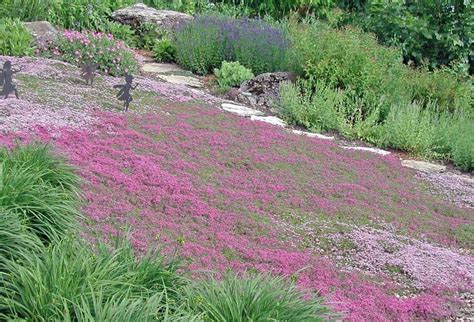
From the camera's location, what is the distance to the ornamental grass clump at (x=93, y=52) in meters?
10.5

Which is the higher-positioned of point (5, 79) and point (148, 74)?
point (5, 79)

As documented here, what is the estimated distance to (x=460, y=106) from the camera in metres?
12.1

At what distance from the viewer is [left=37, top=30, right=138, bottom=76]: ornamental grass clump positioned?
34.3ft

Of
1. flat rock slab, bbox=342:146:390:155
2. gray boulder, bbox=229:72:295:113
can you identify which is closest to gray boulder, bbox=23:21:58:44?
gray boulder, bbox=229:72:295:113

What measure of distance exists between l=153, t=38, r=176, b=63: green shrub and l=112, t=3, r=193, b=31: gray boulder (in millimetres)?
995

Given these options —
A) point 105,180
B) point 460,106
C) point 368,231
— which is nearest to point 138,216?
point 105,180

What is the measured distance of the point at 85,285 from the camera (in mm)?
3832

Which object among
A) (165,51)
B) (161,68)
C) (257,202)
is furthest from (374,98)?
(257,202)

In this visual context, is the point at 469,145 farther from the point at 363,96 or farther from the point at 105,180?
Answer: the point at 105,180

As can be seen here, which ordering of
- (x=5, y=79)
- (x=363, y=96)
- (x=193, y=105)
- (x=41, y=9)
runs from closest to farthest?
(x=5, y=79)
(x=193, y=105)
(x=363, y=96)
(x=41, y=9)

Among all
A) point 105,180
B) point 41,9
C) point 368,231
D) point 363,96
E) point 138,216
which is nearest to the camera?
point 138,216

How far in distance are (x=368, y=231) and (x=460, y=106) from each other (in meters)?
6.16

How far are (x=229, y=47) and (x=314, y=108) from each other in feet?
9.74

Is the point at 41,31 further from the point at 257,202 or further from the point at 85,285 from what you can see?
the point at 85,285
